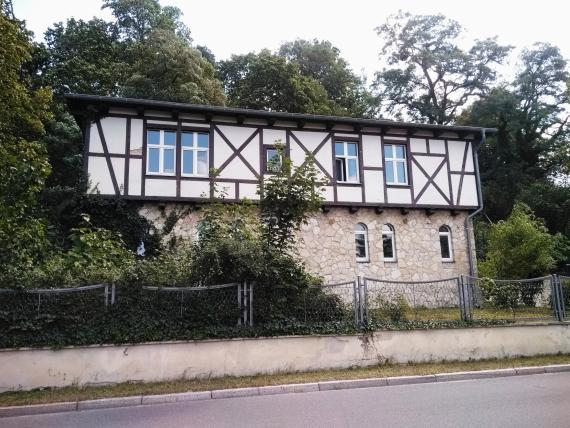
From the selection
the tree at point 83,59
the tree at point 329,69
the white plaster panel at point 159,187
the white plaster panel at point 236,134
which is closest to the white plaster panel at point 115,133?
the white plaster panel at point 159,187

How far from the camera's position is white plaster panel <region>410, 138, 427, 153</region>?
20744 millimetres

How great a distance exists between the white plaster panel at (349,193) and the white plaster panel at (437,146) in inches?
152

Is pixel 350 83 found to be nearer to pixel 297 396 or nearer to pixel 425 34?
pixel 425 34

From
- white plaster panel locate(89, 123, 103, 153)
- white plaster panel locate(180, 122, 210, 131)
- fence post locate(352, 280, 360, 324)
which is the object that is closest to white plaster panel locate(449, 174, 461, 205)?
white plaster panel locate(180, 122, 210, 131)

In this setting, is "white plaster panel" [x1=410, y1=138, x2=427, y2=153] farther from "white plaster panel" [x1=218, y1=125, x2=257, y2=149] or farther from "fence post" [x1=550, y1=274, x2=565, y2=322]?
"fence post" [x1=550, y1=274, x2=565, y2=322]

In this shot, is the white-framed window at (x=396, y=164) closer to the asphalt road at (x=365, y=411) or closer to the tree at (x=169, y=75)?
the tree at (x=169, y=75)

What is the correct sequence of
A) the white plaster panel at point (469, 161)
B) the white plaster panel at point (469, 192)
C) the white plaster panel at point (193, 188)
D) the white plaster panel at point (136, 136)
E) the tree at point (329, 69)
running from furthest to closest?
the tree at point (329, 69) < the white plaster panel at point (469, 161) < the white plaster panel at point (469, 192) < the white plaster panel at point (193, 188) < the white plaster panel at point (136, 136)

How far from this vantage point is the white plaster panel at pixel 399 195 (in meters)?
20.0

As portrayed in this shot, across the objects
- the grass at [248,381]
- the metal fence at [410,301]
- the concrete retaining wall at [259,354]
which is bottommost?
the grass at [248,381]

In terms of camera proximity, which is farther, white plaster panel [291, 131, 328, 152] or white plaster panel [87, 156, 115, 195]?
white plaster panel [291, 131, 328, 152]

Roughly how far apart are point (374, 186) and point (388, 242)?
2.34 meters

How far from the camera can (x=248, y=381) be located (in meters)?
9.12

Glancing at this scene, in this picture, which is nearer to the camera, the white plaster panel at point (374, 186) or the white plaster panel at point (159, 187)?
the white plaster panel at point (159, 187)

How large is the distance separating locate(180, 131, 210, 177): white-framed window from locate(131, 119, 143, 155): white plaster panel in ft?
4.80
